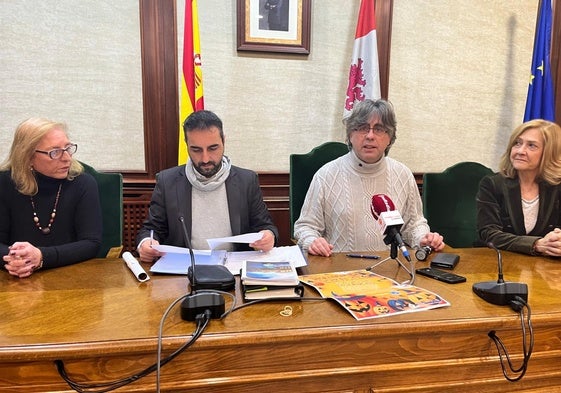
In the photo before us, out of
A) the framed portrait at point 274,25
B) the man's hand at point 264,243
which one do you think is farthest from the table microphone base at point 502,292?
the framed portrait at point 274,25

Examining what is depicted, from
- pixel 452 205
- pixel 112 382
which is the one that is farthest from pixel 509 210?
pixel 112 382

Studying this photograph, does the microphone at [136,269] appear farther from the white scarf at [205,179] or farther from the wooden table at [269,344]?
the white scarf at [205,179]

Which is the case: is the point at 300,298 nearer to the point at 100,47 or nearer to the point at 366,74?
the point at 366,74

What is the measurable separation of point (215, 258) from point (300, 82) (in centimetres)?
181

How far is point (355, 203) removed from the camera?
2.06 metres

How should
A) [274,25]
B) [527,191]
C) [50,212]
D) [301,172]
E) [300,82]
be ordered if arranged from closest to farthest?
[50,212] < [527,191] < [301,172] < [274,25] < [300,82]

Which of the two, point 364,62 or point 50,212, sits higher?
point 364,62

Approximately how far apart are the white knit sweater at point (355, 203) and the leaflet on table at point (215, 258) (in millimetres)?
423

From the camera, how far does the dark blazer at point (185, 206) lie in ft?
6.38

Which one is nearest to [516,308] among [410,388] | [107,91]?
[410,388]

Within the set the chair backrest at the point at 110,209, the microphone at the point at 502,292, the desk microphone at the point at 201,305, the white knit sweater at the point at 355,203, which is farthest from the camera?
the chair backrest at the point at 110,209

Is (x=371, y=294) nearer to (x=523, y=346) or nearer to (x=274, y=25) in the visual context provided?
(x=523, y=346)

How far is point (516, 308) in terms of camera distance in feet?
3.71

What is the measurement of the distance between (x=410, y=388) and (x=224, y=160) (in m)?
1.31
